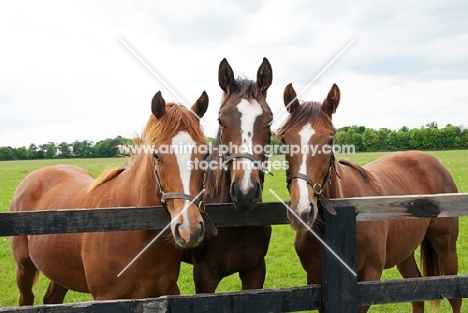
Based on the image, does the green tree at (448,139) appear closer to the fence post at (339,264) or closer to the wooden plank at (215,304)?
the fence post at (339,264)

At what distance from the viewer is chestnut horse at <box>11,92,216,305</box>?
9.59ft

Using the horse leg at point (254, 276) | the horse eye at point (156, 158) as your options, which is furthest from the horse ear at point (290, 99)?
the horse leg at point (254, 276)

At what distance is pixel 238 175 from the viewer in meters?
2.97

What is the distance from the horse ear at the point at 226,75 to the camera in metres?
3.65

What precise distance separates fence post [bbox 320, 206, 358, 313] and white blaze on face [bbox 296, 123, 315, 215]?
0.18m

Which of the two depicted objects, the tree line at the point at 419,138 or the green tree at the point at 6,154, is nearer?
the tree line at the point at 419,138

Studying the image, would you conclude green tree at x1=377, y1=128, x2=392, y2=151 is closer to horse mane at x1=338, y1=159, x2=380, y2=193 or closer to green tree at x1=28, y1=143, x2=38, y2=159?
green tree at x1=28, y1=143, x2=38, y2=159

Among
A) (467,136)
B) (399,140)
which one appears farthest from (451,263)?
(467,136)

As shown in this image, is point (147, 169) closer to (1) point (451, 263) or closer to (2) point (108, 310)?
(2) point (108, 310)

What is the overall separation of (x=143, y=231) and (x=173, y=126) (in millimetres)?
876

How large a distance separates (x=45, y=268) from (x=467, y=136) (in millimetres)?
79941

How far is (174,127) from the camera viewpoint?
10.2 feet

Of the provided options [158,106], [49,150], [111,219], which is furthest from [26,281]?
[49,150]

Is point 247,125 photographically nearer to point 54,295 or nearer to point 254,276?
point 254,276
